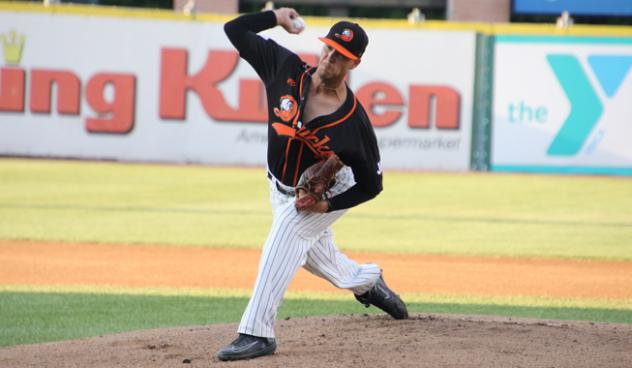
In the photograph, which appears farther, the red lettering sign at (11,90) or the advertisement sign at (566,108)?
the red lettering sign at (11,90)

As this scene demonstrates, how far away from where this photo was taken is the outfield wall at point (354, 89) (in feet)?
71.5

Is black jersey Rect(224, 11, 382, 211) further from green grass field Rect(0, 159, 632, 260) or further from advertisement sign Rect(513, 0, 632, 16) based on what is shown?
advertisement sign Rect(513, 0, 632, 16)

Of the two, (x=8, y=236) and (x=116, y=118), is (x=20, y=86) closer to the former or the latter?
(x=116, y=118)

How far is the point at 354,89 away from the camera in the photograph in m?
22.1

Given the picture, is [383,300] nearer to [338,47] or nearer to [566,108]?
[338,47]

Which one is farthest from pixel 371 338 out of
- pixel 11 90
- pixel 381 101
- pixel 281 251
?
pixel 11 90

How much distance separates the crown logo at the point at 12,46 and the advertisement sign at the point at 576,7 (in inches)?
450

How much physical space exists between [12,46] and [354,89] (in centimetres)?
716

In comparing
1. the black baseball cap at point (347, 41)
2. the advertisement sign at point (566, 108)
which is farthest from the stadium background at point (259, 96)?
the black baseball cap at point (347, 41)

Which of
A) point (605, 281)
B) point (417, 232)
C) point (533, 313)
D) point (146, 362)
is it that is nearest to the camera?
point (146, 362)

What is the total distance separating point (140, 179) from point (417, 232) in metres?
7.20

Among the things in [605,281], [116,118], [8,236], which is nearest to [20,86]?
[116,118]

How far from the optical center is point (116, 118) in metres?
22.0

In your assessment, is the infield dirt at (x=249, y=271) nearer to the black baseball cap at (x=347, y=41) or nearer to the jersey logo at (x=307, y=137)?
the jersey logo at (x=307, y=137)
